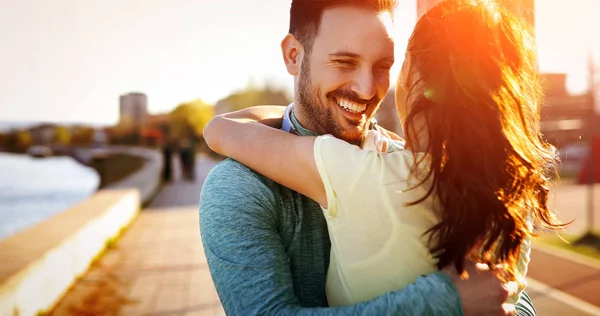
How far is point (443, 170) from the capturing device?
53.3 inches

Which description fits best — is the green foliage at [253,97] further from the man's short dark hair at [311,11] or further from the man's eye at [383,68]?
the man's eye at [383,68]

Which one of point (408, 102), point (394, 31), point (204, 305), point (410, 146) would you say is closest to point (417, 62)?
point (408, 102)

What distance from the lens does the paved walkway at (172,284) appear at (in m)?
5.59

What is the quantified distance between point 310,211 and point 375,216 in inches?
15.8

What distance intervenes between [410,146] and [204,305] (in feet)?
16.0

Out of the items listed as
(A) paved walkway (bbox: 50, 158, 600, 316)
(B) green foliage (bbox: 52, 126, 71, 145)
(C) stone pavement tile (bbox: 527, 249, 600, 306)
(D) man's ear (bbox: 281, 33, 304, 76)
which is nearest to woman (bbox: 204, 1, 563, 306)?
(D) man's ear (bbox: 281, 33, 304, 76)

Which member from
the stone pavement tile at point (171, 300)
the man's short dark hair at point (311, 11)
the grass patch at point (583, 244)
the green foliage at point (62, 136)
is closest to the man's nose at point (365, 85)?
the man's short dark hair at point (311, 11)

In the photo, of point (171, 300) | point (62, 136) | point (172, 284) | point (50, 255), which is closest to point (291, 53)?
point (50, 255)

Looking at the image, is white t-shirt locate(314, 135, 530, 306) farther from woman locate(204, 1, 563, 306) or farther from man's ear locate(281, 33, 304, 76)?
man's ear locate(281, 33, 304, 76)

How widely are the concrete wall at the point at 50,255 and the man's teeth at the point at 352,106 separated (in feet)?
10.5

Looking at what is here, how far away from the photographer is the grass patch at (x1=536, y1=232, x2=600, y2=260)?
7.66 metres

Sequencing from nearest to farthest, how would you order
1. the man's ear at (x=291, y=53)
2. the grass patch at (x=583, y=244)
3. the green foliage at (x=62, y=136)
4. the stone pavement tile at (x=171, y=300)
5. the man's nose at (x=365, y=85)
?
A: the man's nose at (x=365, y=85)
the man's ear at (x=291, y=53)
the stone pavement tile at (x=171, y=300)
the grass patch at (x=583, y=244)
the green foliage at (x=62, y=136)

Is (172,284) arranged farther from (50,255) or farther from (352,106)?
(352,106)

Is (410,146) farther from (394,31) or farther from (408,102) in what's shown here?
(394,31)
